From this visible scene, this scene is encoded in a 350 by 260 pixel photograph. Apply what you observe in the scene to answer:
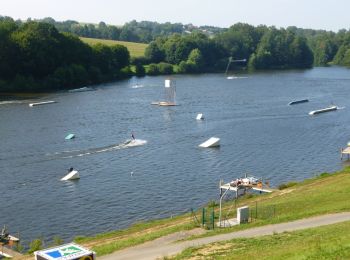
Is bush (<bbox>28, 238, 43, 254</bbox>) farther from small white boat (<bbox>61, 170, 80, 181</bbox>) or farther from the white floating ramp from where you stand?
the white floating ramp

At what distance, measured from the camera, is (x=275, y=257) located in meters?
26.0

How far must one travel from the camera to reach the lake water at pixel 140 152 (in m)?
55.7

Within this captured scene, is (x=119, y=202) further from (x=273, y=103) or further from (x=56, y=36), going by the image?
(x=56, y=36)

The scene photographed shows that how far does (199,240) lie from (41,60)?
5166 inches

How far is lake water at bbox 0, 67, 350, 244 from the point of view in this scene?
183 feet

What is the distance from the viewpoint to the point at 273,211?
1679 inches

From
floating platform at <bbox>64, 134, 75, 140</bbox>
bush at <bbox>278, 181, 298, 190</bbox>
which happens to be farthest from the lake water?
bush at <bbox>278, 181, 298, 190</bbox>

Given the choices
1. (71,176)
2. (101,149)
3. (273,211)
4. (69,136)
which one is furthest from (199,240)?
(69,136)

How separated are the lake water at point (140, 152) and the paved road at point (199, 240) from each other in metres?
15.6

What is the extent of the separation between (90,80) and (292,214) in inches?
5415

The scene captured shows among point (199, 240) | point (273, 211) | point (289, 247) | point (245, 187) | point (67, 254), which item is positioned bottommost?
point (245, 187)

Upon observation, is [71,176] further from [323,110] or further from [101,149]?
[323,110]

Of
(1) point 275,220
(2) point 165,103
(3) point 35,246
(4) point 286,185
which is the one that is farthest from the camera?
(2) point 165,103

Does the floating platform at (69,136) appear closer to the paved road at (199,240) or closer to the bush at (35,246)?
the bush at (35,246)
